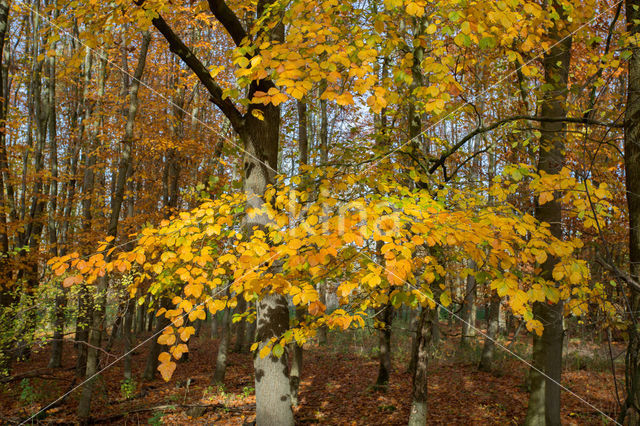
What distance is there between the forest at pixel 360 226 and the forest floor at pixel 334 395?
9cm

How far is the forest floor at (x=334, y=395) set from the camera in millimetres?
7070

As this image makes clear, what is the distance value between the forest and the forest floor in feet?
0.31

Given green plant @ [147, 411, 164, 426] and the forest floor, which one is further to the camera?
the forest floor

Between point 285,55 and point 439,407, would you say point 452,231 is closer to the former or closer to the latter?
point 285,55

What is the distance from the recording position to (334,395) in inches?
374

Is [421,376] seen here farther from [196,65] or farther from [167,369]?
[196,65]

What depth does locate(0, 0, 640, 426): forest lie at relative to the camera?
261cm

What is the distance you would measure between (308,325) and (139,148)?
1287 centimetres

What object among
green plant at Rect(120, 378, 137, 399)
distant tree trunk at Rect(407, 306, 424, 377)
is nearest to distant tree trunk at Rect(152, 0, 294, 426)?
distant tree trunk at Rect(407, 306, 424, 377)

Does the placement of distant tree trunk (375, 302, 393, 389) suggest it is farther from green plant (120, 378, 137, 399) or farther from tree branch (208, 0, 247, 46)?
tree branch (208, 0, 247, 46)

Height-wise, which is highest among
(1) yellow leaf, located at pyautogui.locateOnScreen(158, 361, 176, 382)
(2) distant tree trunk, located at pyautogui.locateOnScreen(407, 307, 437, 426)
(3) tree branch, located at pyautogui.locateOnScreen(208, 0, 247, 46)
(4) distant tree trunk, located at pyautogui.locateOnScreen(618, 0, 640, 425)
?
(3) tree branch, located at pyautogui.locateOnScreen(208, 0, 247, 46)

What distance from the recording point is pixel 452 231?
242cm

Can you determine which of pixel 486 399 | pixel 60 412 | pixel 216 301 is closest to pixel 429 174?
pixel 216 301

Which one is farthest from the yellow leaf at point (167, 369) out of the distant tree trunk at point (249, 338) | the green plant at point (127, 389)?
the distant tree trunk at point (249, 338)
